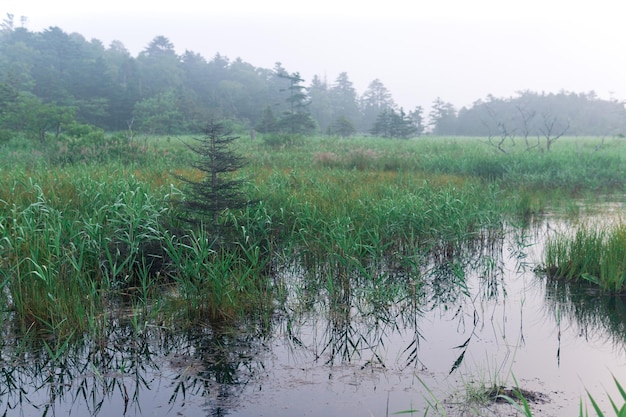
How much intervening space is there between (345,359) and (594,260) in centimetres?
375

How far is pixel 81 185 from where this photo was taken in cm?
780

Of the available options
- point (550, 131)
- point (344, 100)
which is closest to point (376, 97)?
point (344, 100)

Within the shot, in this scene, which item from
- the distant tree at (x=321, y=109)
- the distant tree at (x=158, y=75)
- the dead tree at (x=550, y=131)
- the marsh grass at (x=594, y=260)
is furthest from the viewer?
the distant tree at (x=321, y=109)

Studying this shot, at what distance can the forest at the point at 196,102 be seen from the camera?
44.0 metres

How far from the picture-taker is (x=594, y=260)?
6.27 metres

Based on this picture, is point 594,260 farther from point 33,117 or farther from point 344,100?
point 344,100

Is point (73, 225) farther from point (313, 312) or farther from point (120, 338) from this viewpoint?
point (313, 312)

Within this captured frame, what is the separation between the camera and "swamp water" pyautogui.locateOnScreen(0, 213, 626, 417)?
3.56m

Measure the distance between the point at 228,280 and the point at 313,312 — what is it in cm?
94

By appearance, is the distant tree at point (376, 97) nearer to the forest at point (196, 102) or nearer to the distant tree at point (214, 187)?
the forest at point (196, 102)

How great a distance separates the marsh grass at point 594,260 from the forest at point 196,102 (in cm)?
1916

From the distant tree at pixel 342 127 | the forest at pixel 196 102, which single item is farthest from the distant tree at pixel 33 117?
the distant tree at pixel 342 127

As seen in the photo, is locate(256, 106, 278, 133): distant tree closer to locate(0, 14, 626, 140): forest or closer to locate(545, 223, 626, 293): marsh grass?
locate(0, 14, 626, 140): forest

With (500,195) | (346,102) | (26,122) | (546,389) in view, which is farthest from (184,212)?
(346,102)
